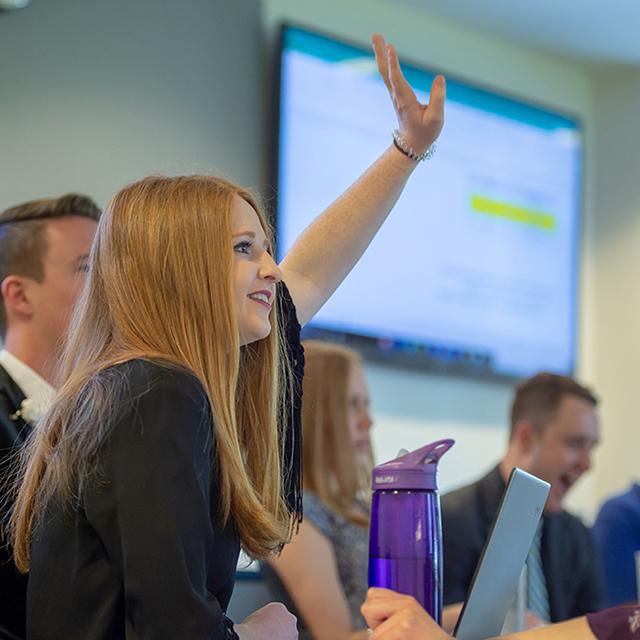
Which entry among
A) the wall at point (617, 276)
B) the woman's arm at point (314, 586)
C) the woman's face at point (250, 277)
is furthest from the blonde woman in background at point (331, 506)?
the wall at point (617, 276)

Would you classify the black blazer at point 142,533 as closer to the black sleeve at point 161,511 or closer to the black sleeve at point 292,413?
the black sleeve at point 161,511

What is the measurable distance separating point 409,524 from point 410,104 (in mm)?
661

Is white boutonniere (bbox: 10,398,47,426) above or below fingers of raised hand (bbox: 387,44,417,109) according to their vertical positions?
below

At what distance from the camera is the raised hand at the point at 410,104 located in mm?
1609

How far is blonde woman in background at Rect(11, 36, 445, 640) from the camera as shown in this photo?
1113mm

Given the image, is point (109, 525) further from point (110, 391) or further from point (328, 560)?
point (328, 560)

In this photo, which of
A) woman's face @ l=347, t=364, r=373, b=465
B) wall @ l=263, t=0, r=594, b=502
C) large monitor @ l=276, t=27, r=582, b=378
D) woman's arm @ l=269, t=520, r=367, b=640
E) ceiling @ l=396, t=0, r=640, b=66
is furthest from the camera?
ceiling @ l=396, t=0, r=640, b=66

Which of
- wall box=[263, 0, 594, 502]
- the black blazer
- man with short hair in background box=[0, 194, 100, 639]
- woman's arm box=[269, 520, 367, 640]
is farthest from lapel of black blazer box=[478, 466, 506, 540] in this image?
the black blazer

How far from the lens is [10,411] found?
1.81 meters

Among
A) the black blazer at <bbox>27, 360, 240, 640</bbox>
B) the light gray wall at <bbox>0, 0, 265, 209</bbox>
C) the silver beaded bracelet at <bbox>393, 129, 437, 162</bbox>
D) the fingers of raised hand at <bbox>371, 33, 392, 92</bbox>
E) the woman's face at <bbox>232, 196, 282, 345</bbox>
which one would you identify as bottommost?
the black blazer at <bbox>27, 360, 240, 640</bbox>

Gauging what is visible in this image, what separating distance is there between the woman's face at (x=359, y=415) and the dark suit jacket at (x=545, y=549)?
0.76 feet

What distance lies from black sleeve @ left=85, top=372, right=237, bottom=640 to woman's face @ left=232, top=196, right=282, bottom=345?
168 mm

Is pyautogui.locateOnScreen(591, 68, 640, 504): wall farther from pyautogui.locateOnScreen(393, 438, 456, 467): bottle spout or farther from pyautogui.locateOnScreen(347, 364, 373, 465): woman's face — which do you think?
pyautogui.locateOnScreen(393, 438, 456, 467): bottle spout

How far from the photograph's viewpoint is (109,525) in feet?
3.75
